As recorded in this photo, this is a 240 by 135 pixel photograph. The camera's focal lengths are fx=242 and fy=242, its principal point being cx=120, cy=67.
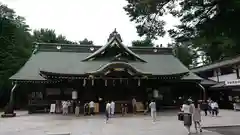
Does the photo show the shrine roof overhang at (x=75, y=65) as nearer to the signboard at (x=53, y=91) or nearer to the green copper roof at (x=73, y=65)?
the green copper roof at (x=73, y=65)

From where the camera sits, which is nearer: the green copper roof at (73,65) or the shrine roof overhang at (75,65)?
the shrine roof overhang at (75,65)

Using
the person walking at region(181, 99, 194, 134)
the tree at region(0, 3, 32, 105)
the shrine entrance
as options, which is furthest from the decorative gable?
the person walking at region(181, 99, 194, 134)

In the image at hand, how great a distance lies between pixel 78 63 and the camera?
2591 centimetres

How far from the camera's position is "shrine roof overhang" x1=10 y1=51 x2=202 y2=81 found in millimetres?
23891

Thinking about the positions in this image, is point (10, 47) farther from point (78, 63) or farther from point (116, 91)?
point (116, 91)

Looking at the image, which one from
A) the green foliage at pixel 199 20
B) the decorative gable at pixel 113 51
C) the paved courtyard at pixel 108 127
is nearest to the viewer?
the green foliage at pixel 199 20

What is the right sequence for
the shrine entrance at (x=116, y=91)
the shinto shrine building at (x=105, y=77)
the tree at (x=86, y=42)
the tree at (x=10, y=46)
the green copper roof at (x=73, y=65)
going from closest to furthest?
the shinto shrine building at (x=105, y=77) → the shrine entrance at (x=116, y=91) → the green copper roof at (x=73, y=65) → the tree at (x=10, y=46) → the tree at (x=86, y=42)

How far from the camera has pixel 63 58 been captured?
27.9m

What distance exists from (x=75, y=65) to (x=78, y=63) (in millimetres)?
775

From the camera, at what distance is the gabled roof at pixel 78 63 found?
78.5 feet

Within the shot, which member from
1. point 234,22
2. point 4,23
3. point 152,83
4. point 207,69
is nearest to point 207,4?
point 234,22

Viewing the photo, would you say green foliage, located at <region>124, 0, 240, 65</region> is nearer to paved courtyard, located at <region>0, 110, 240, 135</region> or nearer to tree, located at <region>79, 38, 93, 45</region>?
paved courtyard, located at <region>0, 110, 240, 135</region>

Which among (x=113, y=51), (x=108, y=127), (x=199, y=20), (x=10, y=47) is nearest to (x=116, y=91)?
(x=113, y=51)

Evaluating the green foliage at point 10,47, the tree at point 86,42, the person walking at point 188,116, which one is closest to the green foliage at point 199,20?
the person walking at point 188,116
